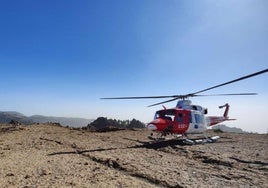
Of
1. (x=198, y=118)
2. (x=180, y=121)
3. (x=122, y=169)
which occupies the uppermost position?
(x=198, y=118)

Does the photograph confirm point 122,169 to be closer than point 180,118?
Yes

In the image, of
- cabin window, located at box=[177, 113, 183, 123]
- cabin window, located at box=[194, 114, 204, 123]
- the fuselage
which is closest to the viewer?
the fuselage

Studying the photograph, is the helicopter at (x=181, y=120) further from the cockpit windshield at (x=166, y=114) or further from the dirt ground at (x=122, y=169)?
the dirt ground at (x=122, y=169)

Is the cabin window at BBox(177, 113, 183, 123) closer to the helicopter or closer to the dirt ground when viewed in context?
the helicopter

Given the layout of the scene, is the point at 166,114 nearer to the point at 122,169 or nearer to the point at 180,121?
the point at 180,121

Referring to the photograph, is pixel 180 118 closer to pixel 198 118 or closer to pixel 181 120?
pixel 181 120

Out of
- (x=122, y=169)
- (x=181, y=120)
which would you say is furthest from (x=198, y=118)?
(x=122, y=169)

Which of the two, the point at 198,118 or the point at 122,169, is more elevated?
the point at 198,118

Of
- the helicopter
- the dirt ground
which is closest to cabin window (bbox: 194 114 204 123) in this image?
the helicopter

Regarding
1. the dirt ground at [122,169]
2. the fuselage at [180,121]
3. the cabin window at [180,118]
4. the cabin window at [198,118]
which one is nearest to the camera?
the dirt ground at [122,169]

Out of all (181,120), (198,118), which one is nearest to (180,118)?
(181,120)

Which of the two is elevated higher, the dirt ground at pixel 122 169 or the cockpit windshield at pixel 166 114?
the cockpit windshield at pixel 166 114

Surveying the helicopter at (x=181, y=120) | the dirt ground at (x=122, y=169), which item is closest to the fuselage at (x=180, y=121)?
the helicopter at (x=181, y=120)

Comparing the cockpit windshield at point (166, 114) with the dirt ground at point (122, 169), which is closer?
the dirt ground at point (122, 169)
